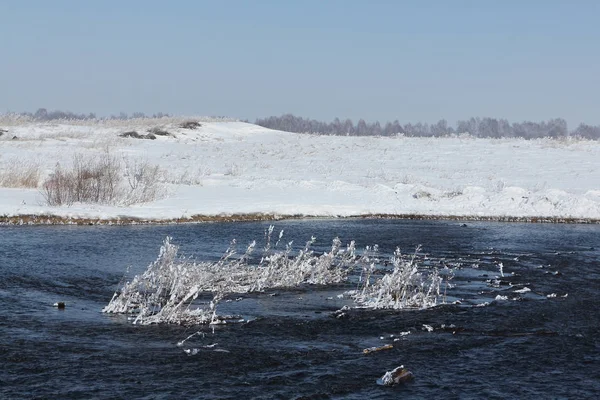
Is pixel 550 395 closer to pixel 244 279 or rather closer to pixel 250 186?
pixel 244 279

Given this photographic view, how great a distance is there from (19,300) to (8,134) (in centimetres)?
5793

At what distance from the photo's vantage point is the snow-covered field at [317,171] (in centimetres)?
3450

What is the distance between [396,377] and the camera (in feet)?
32.6

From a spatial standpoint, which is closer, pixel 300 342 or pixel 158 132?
pixel 300 342

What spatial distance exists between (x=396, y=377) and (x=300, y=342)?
244 centimetres

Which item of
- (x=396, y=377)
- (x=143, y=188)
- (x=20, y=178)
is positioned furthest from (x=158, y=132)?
(x=396, y=377)

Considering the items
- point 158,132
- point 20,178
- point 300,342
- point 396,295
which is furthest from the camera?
point 158,132

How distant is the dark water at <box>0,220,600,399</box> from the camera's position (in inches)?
383

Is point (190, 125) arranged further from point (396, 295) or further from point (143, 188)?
point (396, 295)

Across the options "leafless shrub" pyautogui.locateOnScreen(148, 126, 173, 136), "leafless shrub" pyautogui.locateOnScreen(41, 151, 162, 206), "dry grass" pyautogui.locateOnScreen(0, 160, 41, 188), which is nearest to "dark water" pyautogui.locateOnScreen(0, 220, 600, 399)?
"leafless shrub" pyautogui.locateOnScreen(41, 151, 162, 206)

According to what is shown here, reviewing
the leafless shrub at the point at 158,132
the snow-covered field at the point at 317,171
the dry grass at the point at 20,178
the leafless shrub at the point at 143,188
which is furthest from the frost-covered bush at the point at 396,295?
the leafless shrub at the point at 158,132

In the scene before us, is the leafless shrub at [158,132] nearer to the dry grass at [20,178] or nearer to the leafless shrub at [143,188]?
the dry grass at [20,178]

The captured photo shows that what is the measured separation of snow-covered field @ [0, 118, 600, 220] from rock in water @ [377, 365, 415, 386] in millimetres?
20952

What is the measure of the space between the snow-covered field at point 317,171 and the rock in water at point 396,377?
68.7 feet
